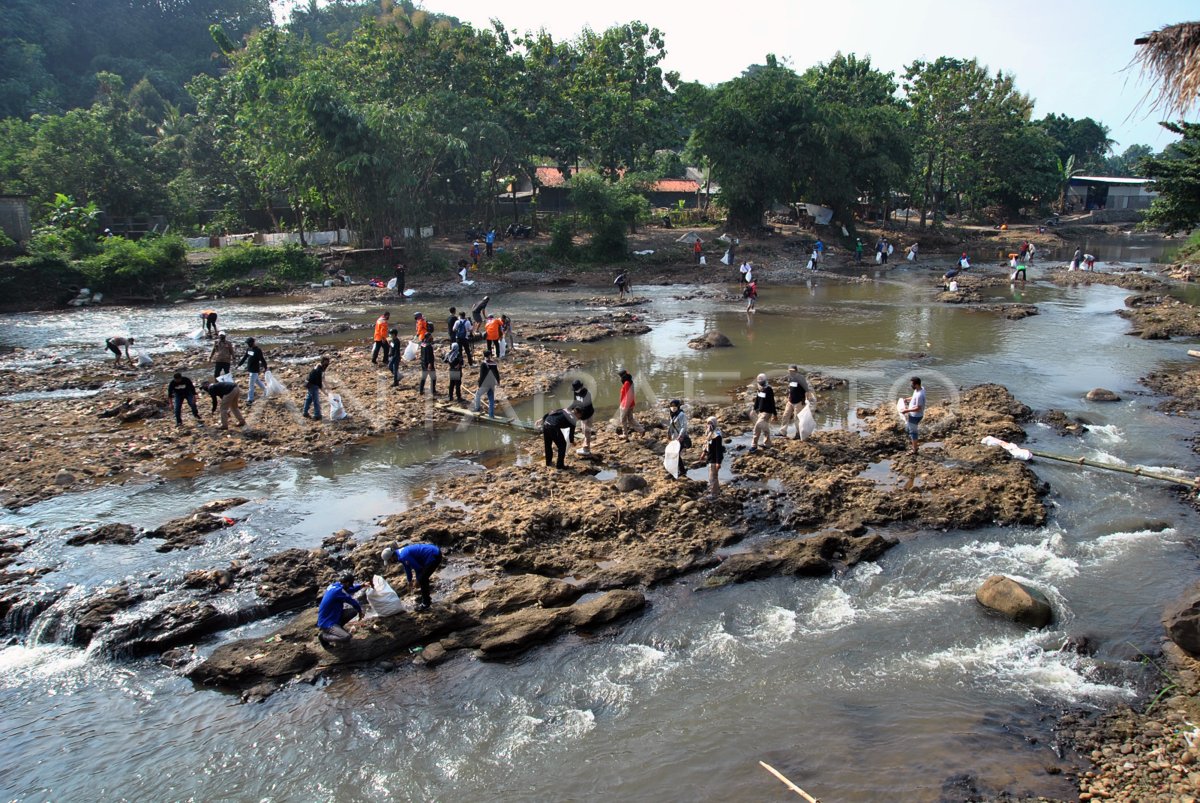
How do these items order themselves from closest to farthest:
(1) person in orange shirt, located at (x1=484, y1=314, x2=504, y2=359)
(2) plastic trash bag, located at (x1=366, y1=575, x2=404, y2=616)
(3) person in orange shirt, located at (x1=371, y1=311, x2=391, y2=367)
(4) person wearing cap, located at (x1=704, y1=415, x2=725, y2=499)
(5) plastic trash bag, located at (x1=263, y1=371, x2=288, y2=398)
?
1. (2) plastic trash bag, located at (x1=366, y1=575, x2=404, y2=616)
2. (4) person wearing cap, located at (x1=704, y1=415, x2=725, y2=499)
3. (5) plastic trash bag, located at (x1=263, y1=371, x2=288, y2=398)
4. (3) person in orange shirt, located at (x1=371, y1=311, x2=391, y2=367)
5. (1) person in orange shirt, located at (x1=484, y1=314, x2=504, y2=359)

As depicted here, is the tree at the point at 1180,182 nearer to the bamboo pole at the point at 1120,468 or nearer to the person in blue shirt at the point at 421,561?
the bamboo pole at the point at 1120,468

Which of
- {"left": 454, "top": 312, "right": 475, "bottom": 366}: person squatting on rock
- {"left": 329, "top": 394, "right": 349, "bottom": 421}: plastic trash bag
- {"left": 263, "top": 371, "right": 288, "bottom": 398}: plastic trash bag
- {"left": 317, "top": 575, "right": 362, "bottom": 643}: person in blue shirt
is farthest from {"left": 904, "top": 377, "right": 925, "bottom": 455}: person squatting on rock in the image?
{"left": 263, "top": 371, "right": 288, "bottom": 398}: plastic trash bag

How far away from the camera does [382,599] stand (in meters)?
9.55

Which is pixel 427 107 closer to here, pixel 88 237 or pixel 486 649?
pixel 88 237

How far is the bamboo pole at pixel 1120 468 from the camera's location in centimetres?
1341

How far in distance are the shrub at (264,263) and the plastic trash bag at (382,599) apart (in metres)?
31.8

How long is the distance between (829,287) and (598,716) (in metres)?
34.8

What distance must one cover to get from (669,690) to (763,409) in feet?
23.1

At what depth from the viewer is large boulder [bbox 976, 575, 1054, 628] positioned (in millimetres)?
9742

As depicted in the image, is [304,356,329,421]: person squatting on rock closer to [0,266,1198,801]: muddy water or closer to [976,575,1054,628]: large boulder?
[0,266,1198,801]: muddy water

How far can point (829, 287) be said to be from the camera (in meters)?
40.0

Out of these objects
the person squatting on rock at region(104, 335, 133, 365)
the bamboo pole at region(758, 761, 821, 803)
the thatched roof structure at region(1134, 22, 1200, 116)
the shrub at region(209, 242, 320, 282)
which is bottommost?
the bamboo pole at region(758, 761, 821, 803)

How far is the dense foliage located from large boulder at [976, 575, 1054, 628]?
110ft

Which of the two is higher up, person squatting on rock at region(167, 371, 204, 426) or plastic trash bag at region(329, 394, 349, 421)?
person squatting on rock at region(167, 371, 204, 426)
